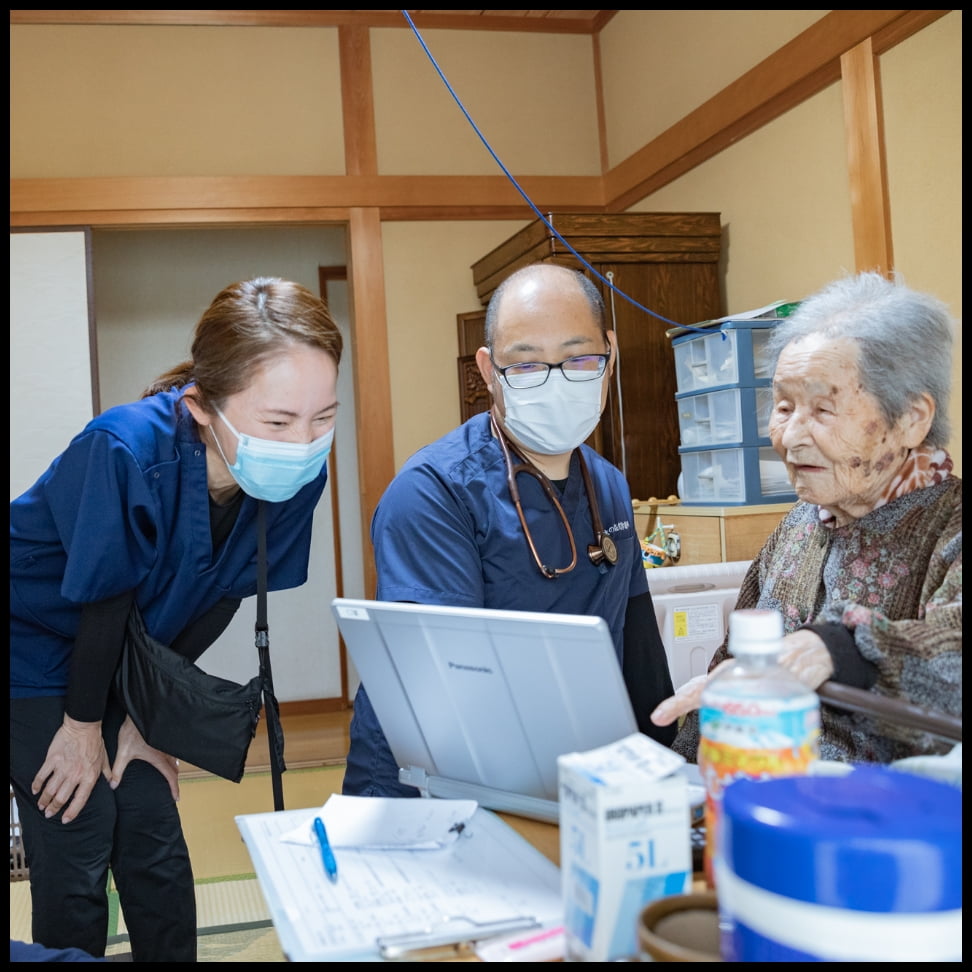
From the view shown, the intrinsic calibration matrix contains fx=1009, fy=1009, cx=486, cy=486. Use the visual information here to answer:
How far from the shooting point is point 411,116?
4102 mm

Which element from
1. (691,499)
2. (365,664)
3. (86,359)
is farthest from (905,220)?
(86,359)

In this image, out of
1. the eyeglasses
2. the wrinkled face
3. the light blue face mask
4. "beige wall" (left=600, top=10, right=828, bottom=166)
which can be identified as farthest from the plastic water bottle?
"beige wall" (left=600, top=10, right=828, bottom=166)

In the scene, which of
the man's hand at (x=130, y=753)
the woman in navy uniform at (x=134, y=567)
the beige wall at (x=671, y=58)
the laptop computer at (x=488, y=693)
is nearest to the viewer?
the laptop computer at (x=488, y=693)

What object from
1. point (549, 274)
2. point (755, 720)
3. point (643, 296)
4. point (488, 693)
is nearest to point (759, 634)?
point (755, 720)

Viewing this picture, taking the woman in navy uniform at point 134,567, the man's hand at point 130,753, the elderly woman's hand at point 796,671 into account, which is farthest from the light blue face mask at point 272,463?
the elderly woman's hand at point 796,671

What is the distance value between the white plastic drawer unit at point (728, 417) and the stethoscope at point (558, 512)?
132 cm

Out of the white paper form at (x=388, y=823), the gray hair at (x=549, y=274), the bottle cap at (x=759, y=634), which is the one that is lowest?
the white paper form at (x=388, y=823)

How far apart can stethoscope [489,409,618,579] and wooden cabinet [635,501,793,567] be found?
129cm

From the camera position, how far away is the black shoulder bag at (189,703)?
5.02 feet

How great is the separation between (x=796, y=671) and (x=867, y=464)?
0.36 meters

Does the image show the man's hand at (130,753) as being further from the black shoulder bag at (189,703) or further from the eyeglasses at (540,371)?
the eyeglasses at (540,371)

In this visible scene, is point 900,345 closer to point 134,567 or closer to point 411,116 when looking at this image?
point 134,567

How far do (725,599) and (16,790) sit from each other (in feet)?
4.52

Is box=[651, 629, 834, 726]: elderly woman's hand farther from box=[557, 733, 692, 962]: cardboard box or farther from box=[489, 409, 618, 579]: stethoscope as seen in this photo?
box=[489, 409, 618, 579]: stethoscope
